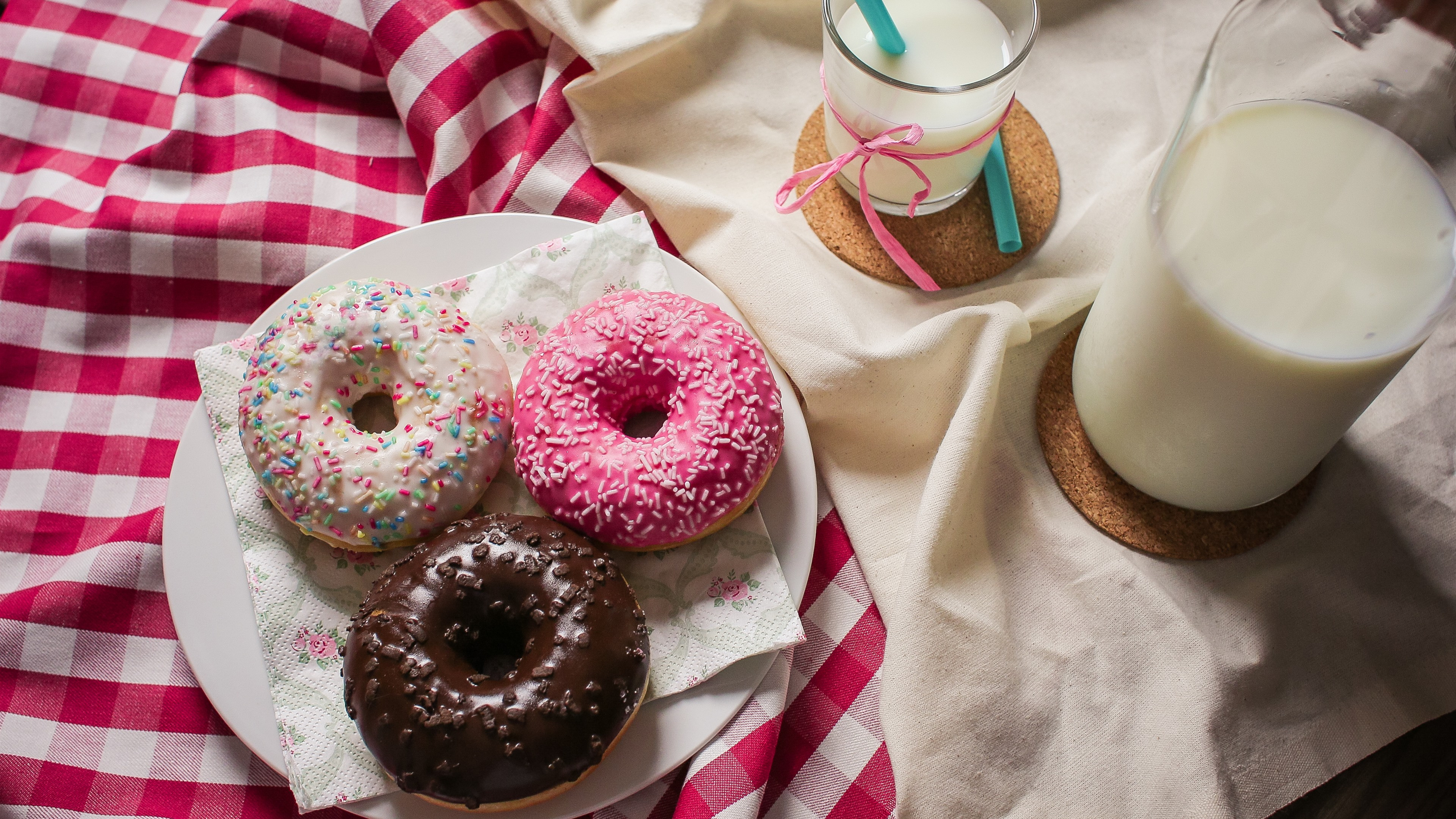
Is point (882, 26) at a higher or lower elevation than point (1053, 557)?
higher

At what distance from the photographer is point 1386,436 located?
1.32 m

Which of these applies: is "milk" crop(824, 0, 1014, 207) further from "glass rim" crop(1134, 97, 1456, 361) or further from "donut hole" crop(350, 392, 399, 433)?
"donut hole" crop(350, 392, 399, 433)

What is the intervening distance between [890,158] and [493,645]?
0.88m

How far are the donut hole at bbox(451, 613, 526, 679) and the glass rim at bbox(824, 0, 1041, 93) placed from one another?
0.85 meters

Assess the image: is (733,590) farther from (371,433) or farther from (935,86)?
(935,86)

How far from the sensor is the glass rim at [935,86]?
1229 millimetres

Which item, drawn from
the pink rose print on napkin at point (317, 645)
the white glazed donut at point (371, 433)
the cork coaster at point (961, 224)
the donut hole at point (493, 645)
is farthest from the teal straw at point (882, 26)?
the pink rose print on napkin at point (317, 645)

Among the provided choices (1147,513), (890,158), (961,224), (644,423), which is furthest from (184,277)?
(1147,513)

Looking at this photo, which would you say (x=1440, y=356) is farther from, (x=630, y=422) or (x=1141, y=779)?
(x=630, y=422)

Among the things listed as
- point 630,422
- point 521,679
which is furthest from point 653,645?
point 630,422

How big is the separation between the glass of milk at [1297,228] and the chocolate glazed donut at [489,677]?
0.73m

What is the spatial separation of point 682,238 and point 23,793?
1.19 meters

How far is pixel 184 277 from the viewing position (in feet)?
5.02

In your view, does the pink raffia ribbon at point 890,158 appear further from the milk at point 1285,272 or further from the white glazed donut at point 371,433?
the white glazed donut at point 371,433
